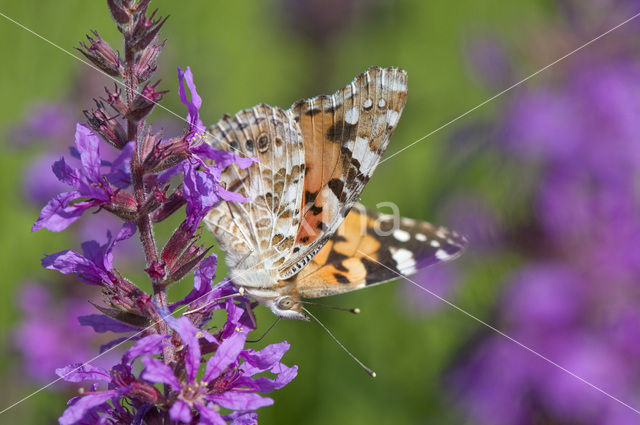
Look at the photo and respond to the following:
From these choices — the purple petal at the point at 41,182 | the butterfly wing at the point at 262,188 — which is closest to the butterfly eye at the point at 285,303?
the butterfly wing at the point at 262,188

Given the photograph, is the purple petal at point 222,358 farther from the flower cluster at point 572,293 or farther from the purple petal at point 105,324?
the flower cluster at point 572,293

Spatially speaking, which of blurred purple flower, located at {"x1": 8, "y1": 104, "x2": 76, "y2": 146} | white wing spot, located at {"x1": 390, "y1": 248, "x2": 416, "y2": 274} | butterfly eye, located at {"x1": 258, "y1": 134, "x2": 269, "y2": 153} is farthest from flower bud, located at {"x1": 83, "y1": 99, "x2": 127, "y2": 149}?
blurred purple flower, located at {"x1": 8, "y1": 104, "x2": 76, "y2": 146}

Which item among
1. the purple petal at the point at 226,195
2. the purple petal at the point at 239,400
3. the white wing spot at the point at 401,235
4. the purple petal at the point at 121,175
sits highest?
the white wing spot at the point at 401,235

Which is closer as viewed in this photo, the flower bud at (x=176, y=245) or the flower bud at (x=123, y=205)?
the flower bud at (x=123, y=205)

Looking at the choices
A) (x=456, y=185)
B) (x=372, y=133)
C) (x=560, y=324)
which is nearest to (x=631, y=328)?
(x=560, y=324)

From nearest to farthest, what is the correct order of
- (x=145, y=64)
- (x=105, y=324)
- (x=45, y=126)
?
(x=145, y=64) < (x=105, y=324) < (x=45, y=126)

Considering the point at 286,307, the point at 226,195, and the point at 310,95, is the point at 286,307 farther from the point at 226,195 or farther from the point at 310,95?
the point at 310,95

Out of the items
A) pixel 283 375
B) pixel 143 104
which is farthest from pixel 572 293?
pixel 143 104
